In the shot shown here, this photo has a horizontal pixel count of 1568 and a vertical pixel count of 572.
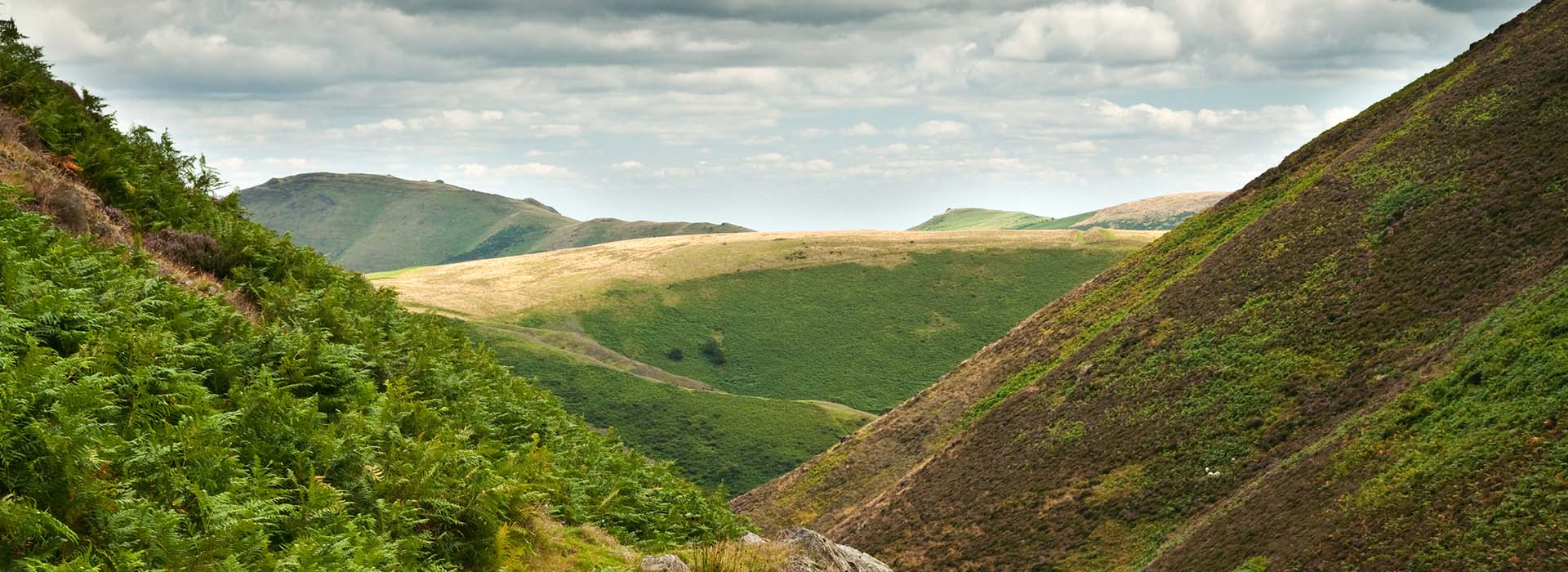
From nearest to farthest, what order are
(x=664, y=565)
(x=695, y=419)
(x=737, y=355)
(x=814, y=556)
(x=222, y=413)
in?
(x=222, y=413), (x=664, y=565), (x=814, y=556), (x=695, y=419), (x=737, y=355)

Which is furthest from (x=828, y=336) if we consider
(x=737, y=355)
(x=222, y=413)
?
(x=222, y=413)

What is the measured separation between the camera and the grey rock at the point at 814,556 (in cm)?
1708

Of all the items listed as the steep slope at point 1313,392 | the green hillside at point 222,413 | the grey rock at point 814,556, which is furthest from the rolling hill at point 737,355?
the grey rock at point 814,556

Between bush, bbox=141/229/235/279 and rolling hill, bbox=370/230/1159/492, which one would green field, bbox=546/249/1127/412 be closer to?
rolling hill, bbox=370/230/1159/492

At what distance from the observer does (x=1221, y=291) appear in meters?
58.0

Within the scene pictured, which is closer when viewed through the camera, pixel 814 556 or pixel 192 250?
pixel 814 556

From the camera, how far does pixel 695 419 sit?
14500 centimetres

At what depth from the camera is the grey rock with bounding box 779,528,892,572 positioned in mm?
17078

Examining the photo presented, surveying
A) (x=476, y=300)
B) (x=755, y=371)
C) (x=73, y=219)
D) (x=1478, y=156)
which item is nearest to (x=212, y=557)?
(x=73, y=219)

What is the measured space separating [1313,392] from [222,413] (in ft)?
144

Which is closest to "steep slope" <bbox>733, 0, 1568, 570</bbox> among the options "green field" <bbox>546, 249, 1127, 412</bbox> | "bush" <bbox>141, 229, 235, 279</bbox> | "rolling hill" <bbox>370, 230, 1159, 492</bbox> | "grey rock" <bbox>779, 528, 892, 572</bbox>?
"grey rock" <bbox>779, 528, 892, 572</bbox>

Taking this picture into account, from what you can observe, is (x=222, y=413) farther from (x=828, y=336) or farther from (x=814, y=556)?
(x=828, y=336)

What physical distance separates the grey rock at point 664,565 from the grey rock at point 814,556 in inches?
86.6

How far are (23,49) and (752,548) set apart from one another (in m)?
22.6
